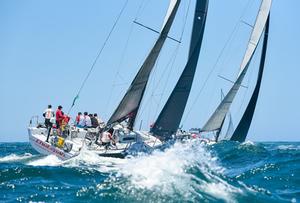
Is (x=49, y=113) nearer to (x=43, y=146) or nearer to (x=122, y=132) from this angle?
(x=43, y=146)

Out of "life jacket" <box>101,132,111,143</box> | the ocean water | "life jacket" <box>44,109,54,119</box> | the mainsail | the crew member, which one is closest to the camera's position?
the ocean water

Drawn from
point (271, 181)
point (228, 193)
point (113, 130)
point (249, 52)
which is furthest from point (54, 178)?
point (249, 52)

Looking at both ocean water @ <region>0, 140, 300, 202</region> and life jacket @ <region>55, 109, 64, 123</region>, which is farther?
life jacket @ <region>55, 109, 64, 123</region>

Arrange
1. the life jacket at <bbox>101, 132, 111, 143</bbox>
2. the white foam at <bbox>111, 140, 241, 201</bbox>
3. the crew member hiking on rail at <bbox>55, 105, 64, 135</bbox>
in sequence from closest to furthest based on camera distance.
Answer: the white foam at <bbox>111, 140, 241, 201</bbox> < the life jacket at <bbox>101, 132, 111, 143</bbox> < the crew member hiking on rail at <bbox>55, 105, 64, 135</bbox>

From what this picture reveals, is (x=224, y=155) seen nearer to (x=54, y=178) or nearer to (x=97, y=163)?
(x=97, y=163)

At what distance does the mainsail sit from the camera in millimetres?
32281

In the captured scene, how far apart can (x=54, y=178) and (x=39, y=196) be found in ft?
9.14

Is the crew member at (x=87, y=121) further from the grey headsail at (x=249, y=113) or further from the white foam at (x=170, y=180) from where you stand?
the grey headsail at (x=249, y=113)

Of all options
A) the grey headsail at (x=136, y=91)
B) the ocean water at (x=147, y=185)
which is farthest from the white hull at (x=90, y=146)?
the ocean water at (x=147, y=185)

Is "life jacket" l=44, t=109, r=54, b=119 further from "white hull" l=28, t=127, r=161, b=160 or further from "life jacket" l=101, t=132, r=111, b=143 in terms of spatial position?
"life jacket" l=101, t=132, r=111, b=143

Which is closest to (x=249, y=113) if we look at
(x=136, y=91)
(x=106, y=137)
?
(x=136, y=91)

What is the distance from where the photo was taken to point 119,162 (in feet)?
52.1

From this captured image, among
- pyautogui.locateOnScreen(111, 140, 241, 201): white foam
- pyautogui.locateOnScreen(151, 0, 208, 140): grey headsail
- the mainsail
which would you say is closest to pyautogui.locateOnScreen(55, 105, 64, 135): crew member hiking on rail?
pyautogui.locateOnScreen(151, 0, 208, 140): grey headsail

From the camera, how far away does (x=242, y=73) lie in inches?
1299
